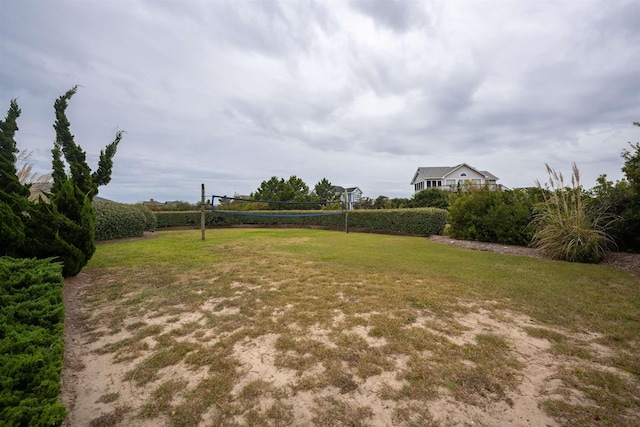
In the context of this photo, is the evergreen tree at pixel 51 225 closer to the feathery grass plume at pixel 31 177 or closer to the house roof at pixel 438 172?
the feathery grass plume at pixel 31 177

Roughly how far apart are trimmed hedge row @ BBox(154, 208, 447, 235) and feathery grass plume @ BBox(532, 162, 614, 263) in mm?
5371

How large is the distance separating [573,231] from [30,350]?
8.47m

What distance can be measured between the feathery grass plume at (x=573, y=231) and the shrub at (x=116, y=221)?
1335 centimetres

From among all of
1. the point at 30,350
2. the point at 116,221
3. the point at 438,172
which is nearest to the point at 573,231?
the point at 30,350

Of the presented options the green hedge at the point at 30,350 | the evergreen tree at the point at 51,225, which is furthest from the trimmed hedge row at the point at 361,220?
the green hedge at the point at 30,350

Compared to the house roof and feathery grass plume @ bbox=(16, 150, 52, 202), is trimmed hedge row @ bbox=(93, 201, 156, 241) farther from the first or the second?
the house roof

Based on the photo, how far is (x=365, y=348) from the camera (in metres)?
2.19

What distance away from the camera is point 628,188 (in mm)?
6031

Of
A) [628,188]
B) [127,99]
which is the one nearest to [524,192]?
[628,188]

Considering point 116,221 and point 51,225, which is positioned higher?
point 51,225

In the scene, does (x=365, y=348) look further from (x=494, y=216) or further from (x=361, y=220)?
(x=361, y=220)

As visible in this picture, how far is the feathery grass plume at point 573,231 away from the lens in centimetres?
573

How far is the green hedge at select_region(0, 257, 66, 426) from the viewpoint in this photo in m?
1.05

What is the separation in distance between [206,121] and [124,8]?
8118 mm
